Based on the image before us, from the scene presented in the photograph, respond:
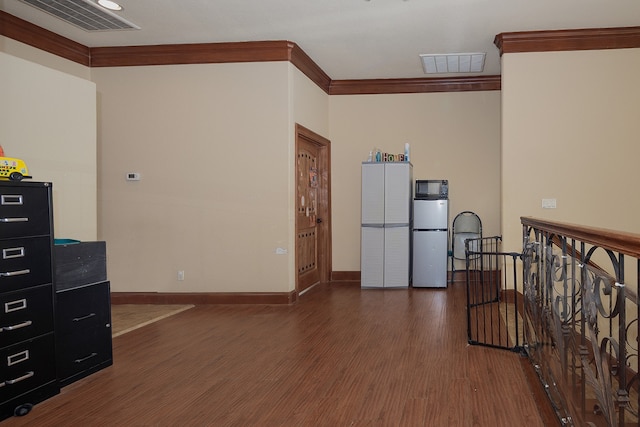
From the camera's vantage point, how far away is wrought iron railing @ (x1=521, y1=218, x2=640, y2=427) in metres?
1.93

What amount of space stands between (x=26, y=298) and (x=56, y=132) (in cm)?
181

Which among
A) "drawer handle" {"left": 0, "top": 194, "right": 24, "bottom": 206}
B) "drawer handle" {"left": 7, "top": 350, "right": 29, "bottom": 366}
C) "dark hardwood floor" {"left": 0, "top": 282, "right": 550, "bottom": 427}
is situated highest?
"drawer handle" {"left": 0, "top": 194, "right": 24, "bottom": 206}

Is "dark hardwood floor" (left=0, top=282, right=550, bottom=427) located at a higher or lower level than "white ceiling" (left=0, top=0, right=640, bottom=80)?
lower

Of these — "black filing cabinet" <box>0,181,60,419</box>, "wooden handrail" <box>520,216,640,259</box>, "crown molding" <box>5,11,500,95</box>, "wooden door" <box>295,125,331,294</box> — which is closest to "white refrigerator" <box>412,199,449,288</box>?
"wooden door" <box>295,125,331,294</box>

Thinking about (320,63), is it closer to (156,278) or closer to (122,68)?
(122,68)

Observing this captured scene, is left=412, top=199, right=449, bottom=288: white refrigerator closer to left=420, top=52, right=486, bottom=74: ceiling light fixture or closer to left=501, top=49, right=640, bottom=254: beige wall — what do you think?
left=501, top=49, right=640, bottom=254: beige wall

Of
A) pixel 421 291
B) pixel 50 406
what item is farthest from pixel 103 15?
pixel 421 291

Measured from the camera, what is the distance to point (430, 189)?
7.99 meters

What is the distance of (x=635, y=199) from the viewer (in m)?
6.21

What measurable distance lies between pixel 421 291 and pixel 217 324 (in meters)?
3.13

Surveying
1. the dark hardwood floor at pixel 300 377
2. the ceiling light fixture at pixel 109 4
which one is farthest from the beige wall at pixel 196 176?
the ceiling light fixture at pixel 109 4

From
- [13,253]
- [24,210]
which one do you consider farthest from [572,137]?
[13,253]

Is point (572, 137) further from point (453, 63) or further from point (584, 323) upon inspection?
point (584, 323)

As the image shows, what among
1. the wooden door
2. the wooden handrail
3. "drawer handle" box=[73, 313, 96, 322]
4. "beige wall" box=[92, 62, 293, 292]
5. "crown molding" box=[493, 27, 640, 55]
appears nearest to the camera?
the wooden handrail
